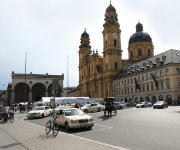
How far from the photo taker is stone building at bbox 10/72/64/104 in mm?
103812

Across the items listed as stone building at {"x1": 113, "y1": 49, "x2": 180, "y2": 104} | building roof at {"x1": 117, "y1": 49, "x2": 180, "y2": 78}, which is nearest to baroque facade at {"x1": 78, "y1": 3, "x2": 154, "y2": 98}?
stone building at {"x1": 113, "y1": 49, "x2": 180, "y2": 104}

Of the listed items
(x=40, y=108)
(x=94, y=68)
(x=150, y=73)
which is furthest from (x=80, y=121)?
(x=94, y=68)

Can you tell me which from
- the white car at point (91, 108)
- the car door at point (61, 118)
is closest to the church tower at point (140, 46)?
the white car at point (91, 108)

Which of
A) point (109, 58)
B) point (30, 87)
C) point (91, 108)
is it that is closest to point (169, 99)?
point (91, 108)

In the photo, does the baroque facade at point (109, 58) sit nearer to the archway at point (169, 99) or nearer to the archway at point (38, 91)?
the archway at point (38, 91)

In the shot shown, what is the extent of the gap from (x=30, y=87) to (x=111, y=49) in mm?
41414

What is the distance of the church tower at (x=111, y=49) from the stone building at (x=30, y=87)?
24.6 metres

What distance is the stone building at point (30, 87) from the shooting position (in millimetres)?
103812

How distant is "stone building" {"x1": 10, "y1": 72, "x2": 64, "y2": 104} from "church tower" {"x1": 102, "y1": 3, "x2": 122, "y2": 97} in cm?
2460

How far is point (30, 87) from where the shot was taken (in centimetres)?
10600

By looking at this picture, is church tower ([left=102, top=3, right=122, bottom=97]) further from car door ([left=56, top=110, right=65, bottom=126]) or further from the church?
car door ([left=56, top=110, right=65, bottom=126])

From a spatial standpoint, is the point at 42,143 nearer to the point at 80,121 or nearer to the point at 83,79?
the point at 80,121

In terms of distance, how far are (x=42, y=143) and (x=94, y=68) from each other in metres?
90.7

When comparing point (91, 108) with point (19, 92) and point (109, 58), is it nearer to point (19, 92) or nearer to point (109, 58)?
point (109, 58)
